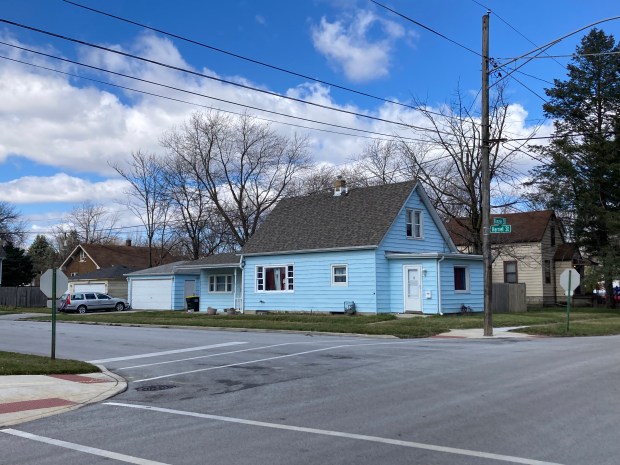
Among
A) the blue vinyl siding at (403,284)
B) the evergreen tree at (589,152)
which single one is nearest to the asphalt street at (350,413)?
the blue vinyl siding at (403,284)

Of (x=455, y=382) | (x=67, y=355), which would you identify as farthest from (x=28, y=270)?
(x=455, y=382)

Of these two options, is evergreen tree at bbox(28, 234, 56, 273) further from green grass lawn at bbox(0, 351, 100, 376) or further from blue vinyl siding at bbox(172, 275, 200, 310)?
green grass lawn at bbox(0, 351, 100, 376)

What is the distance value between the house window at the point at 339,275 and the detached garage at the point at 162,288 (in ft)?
49.0

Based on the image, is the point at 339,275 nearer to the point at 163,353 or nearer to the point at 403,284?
the point at 403,284

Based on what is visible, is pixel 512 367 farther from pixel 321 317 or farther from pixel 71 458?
pixel 321 317

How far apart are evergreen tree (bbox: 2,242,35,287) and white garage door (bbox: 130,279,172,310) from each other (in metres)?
23.5

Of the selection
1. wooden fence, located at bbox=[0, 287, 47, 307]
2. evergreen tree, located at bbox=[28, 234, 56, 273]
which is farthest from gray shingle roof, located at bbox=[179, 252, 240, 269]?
evergreen tree, located at bbox=[28, 234, 56, 273]

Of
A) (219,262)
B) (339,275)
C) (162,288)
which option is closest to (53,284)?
(339,275)

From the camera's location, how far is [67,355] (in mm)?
16875

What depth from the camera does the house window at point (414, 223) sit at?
1280 inches

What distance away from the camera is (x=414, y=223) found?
32906 mm

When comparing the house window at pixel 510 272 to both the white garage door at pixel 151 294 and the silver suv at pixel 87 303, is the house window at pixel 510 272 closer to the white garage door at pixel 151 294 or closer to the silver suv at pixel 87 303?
the white garage door at pixel 151 294

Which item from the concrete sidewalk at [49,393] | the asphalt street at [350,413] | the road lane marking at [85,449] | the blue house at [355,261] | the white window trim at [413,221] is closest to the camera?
the road lane marking at [85,449]

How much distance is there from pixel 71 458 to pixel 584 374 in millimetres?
9129
